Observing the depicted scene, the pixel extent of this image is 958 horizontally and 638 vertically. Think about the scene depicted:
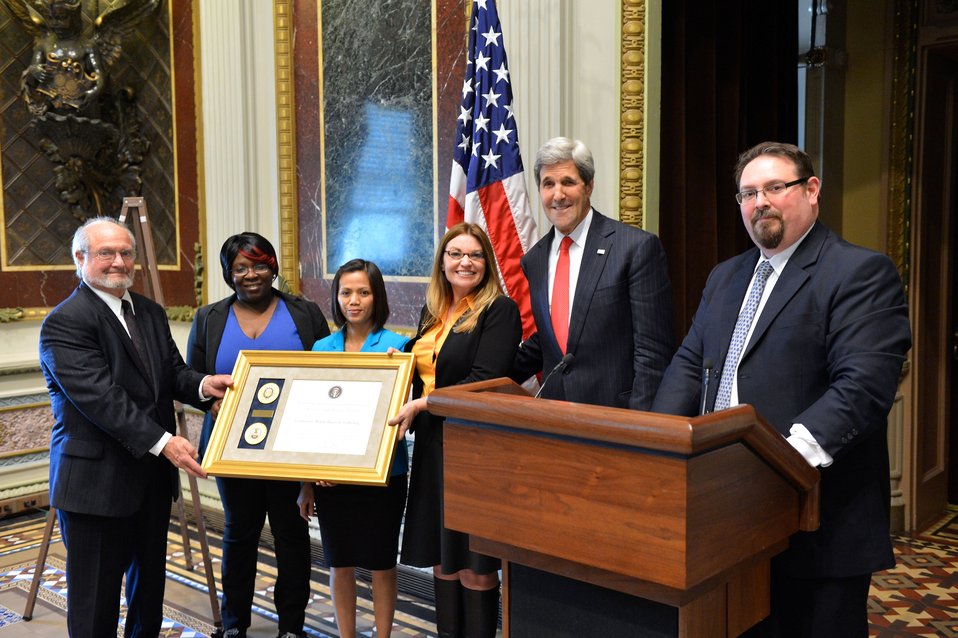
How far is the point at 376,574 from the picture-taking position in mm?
3377

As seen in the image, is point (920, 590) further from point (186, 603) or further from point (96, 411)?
point (96, 411)

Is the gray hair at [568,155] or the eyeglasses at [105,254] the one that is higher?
the gray hair at [568,155]

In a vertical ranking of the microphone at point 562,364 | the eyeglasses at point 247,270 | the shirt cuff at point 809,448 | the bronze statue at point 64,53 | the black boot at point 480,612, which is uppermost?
the bronze statue at point 64,53

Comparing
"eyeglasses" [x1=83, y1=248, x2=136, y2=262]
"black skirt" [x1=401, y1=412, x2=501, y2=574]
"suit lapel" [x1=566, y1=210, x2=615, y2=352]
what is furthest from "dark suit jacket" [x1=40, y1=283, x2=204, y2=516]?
"suit lapel" [x1=566, y1=210, x2=615, y2=352]

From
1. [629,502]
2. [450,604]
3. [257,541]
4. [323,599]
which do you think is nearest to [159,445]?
[257,541]

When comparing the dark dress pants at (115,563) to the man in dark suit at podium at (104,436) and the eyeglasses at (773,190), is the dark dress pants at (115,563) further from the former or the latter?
the eyeglasses at (773,190)

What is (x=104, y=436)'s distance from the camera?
→ 3.19m

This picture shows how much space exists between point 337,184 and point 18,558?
2.82 metres

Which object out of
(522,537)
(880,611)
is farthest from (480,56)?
(880,611)

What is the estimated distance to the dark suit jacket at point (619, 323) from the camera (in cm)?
282

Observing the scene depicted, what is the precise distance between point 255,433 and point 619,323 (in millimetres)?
1356

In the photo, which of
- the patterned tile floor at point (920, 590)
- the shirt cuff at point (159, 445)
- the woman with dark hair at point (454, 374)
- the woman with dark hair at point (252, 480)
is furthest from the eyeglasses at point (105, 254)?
the patterned tile floor at point (920, 590)

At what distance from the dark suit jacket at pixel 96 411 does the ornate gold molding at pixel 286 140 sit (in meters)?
2.05

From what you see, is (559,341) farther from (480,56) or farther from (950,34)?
(950,34)
